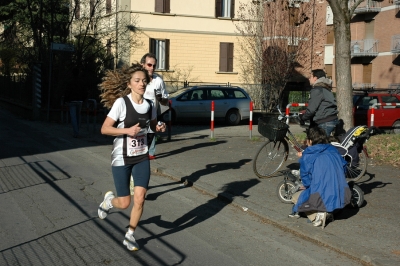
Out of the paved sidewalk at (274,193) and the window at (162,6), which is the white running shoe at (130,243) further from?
the window at (162,6)

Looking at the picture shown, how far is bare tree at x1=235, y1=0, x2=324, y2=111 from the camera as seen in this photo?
113ft

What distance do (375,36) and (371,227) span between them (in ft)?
123

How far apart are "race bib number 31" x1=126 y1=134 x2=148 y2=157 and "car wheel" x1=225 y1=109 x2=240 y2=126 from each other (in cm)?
1913

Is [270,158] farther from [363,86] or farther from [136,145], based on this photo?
[363,86]

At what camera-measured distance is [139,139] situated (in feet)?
21.1

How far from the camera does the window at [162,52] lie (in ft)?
123

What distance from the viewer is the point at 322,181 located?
7.29 m

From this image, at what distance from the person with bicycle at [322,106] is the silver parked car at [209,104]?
1515cm

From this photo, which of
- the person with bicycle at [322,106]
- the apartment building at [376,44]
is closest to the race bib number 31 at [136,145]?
the person with bicycle at [322,106]

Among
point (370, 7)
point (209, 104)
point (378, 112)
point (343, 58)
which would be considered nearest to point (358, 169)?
point (343, 58)

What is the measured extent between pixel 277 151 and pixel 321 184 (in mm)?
3381

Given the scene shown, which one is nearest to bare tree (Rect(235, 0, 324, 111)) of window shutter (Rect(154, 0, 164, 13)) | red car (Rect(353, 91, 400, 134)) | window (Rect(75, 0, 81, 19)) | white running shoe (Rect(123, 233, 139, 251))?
window shutter (Rect(154, 0, 164, 13))

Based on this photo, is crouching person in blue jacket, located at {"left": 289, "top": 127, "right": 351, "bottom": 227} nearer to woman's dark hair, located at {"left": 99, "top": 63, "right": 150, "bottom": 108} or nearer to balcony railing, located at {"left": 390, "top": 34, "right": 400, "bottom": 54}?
woman's dark hair, located at {"left": 99, "top": 63, "right": 150, "bottom": 108}

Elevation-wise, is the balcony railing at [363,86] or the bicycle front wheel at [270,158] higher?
the balcony railing at [363,86]
